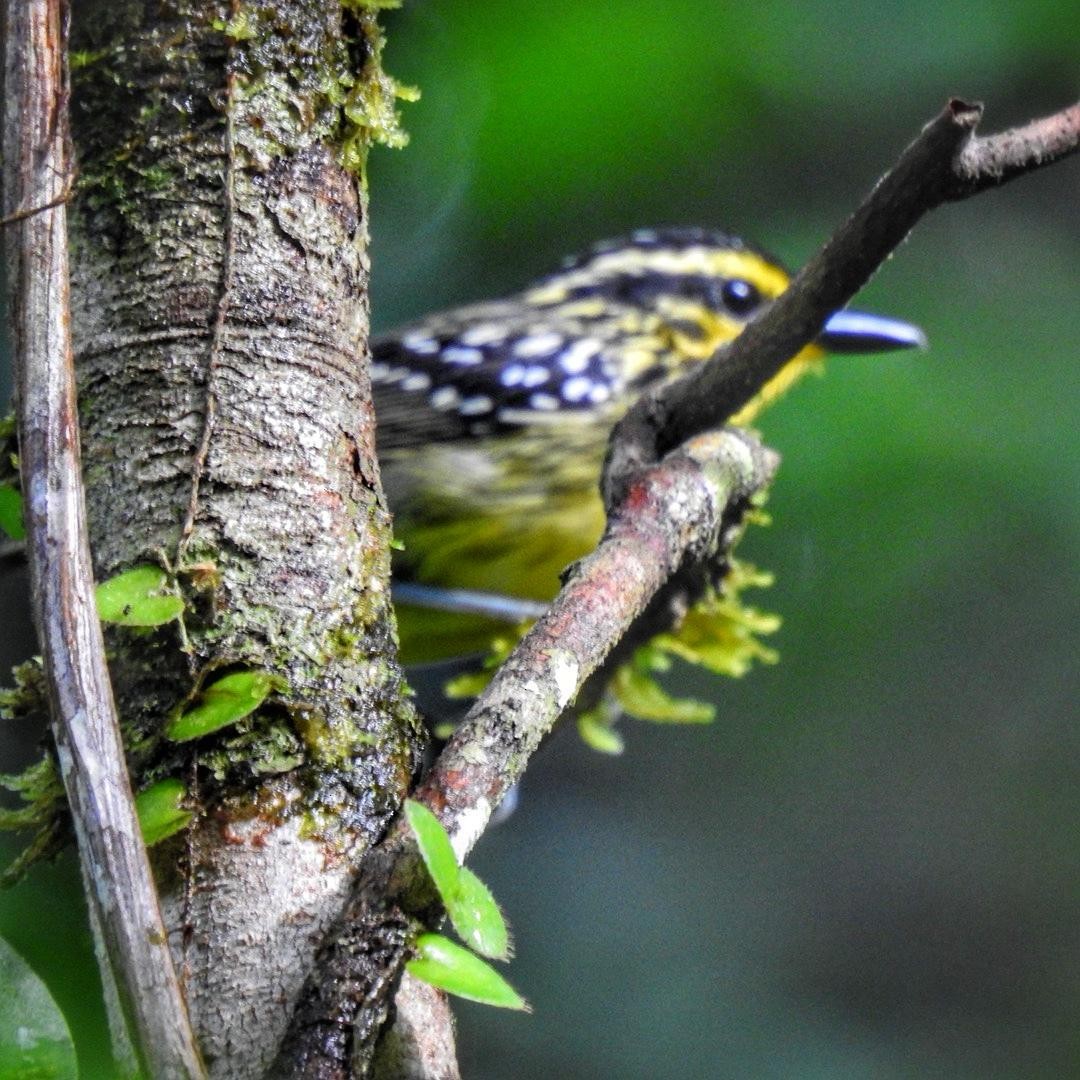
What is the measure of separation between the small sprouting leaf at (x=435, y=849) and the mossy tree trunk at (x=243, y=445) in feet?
0.47

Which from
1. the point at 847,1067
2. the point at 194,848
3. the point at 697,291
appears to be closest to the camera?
the point at 194,848

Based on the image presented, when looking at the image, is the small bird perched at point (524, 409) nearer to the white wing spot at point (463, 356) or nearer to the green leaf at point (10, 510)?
the white wing spot at point (463, 356)

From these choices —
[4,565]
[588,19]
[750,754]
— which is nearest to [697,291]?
[588,19]

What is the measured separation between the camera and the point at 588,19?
374 centimetres

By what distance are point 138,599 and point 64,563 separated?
4.3 inches

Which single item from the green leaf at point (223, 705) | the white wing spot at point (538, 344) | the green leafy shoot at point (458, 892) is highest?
the white wing spot at point (538, 344)

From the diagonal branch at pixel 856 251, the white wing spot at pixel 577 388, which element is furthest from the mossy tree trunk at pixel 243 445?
the white wing spot at pixel 577 388

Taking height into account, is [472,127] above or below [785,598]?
above

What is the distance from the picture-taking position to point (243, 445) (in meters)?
1.26

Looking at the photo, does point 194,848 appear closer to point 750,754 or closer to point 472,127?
point 472,127

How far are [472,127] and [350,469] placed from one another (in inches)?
118

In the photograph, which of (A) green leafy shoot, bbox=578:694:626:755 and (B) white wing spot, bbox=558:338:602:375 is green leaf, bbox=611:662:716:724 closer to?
(A) green leafy shoot, bbox=578:694:626:755

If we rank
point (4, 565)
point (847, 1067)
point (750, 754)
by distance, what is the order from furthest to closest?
1. point (750, 754)
2. point (847, 1067)
3. point (4, 565)

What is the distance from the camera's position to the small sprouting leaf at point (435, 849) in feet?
3.21
